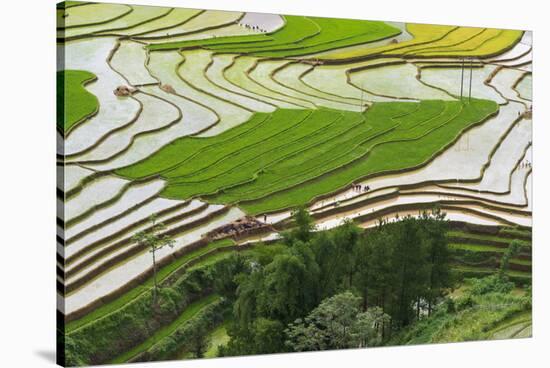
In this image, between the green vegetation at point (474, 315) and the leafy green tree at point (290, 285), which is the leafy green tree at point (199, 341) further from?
the green vegetation at point (474, 315)

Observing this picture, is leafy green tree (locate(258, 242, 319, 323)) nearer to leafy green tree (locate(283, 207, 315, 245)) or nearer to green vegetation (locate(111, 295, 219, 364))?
leafy green tree (locate(283, 207, 315, 245))

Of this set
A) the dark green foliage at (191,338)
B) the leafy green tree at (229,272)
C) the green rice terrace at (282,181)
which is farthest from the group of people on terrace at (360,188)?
the dark green foliage at (191,338)

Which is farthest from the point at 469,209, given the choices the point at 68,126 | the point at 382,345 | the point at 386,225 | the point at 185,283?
the point at 68,126

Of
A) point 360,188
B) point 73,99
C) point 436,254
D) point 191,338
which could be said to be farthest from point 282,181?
point 73,99

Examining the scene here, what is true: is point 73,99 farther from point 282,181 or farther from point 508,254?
point 508,254

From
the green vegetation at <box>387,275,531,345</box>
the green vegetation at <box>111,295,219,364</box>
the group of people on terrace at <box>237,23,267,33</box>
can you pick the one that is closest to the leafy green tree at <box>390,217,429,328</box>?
the green vegetation at <box>387,275,531,345</box>

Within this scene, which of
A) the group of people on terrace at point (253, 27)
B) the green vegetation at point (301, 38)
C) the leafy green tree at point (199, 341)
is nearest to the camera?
the leafy green tree at point (199, 341)
